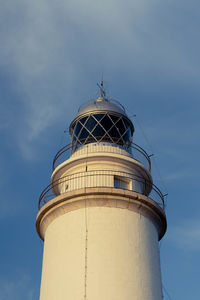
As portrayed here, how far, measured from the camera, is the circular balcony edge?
14.5 m

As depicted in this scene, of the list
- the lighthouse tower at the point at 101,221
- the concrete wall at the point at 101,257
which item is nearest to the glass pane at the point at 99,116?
the lighthouse tower at the point at 101,221

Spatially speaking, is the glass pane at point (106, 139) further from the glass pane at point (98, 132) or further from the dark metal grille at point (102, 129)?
the glass pane at point (98, 132)

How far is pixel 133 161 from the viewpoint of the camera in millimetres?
16047

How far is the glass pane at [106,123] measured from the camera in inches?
667

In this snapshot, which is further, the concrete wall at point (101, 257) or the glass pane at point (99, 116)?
the glass pane at point (99, 116)

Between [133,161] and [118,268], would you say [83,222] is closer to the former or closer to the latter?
[118,268]

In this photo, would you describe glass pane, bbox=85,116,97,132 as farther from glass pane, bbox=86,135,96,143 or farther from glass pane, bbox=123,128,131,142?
glass pane, bbox=123,128,131,142

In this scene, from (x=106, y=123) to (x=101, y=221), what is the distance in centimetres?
433

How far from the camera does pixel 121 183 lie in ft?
52.0

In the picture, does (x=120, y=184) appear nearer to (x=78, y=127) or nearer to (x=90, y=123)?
(x=90, y=123)

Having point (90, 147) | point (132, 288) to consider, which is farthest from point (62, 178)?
point (132, 288)

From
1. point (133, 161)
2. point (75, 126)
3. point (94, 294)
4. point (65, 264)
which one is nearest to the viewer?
point (94, 294)

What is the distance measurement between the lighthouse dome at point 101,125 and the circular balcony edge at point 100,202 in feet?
9.14

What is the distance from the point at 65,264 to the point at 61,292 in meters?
0.87
